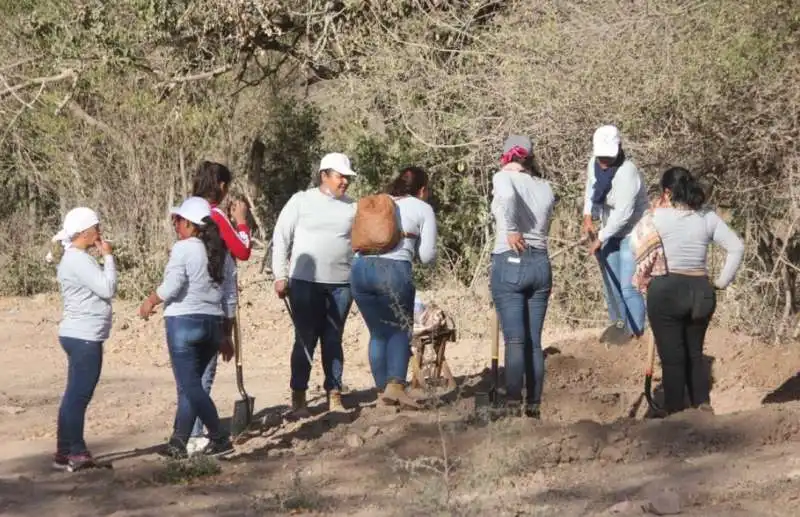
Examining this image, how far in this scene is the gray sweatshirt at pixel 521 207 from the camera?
28.7 feet

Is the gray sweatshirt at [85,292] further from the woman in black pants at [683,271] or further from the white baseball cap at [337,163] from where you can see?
the woman in black pants at [683,271]

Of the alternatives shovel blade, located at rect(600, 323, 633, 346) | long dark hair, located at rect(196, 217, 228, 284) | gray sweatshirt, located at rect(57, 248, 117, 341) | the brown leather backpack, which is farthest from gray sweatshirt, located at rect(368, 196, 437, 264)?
shovel blade, located at rect(600, 323, 633, 346)

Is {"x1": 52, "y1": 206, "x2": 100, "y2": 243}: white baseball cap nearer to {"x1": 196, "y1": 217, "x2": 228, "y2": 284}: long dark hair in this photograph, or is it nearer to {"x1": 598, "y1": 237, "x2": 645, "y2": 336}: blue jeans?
{"x1": 196, "y1": 217, "x2": 228, "y2": 284}: long dark hair

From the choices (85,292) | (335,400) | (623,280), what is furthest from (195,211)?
(623,280)

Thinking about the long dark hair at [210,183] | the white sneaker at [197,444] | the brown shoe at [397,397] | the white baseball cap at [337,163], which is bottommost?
the white sneaker at [197,444]

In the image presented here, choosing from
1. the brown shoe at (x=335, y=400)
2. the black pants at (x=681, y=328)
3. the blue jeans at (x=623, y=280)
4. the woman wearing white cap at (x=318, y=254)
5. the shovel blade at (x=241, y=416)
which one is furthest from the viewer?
the blue jeans at (x=623, y=280)

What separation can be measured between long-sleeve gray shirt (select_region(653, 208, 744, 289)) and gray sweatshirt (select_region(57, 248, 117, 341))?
313cm

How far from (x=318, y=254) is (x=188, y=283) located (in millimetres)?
1364

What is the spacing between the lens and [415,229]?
936 centimetres

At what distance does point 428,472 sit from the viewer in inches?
303

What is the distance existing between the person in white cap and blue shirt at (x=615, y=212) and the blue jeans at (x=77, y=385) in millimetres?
3885

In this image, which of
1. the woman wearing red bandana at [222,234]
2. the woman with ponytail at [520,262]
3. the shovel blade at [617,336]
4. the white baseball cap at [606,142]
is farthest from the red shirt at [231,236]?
the shovel blade at [617,336]

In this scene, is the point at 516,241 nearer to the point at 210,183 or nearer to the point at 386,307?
the point at 386,307

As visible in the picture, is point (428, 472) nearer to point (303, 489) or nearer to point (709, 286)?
point (303, 489)
